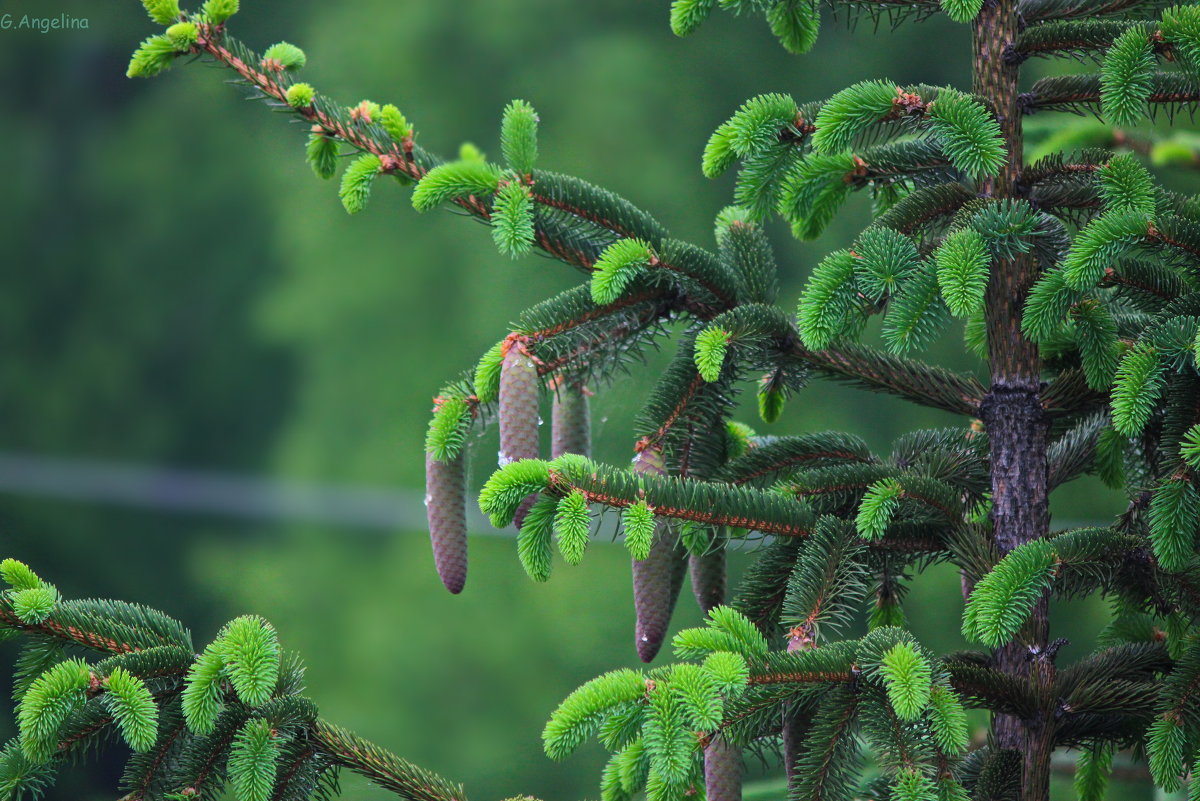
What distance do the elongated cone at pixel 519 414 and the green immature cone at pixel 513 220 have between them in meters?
0.09

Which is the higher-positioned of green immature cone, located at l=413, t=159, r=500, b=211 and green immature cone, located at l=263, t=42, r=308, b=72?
green immature cone, located at l=263, t=42, r=308, b=72

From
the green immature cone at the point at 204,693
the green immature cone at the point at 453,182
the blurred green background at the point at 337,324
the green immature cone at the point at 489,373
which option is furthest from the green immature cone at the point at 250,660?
the blurred green background at the point at 337,324

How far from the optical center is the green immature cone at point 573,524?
78 centimetres

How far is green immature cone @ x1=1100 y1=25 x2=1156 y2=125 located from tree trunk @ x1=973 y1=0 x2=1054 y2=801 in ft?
0.27

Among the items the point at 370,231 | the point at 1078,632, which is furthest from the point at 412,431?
the point at 1078,632

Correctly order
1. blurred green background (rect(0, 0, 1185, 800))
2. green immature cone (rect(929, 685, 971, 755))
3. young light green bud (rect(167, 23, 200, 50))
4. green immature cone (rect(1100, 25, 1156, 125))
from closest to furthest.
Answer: green immature cone (rect(929, 685, 971, 755))
green immature cone (rect(1100, 25, 1156, 125))
young light green bud (rect(167, 23, 200, 50))
blurred green background (rect(0, 0, 1185, 800))

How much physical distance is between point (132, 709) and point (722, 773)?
1.26ft

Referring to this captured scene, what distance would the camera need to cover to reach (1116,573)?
2.94ft

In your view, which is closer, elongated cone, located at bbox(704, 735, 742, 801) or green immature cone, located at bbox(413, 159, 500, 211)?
elongated cone, located at bbox(704, 735, 742, 801)

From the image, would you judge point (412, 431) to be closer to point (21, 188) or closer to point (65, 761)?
point (21, 188)

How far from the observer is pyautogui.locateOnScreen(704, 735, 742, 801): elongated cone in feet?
2.70

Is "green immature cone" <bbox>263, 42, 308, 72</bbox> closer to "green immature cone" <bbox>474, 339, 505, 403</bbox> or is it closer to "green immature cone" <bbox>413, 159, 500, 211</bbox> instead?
"green immature cone" <bbox>413, 159, 500, 211</bbox>

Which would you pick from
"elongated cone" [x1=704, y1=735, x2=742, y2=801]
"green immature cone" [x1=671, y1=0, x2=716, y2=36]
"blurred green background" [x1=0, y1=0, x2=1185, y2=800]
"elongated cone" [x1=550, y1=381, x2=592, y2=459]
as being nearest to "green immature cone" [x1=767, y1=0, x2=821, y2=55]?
"green immature cone" [x1=671, y1=0, x2=716, y2=36]

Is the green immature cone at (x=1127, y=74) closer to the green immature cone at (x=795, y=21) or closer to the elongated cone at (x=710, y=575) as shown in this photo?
the green immature cone at (x=795, y=21)
